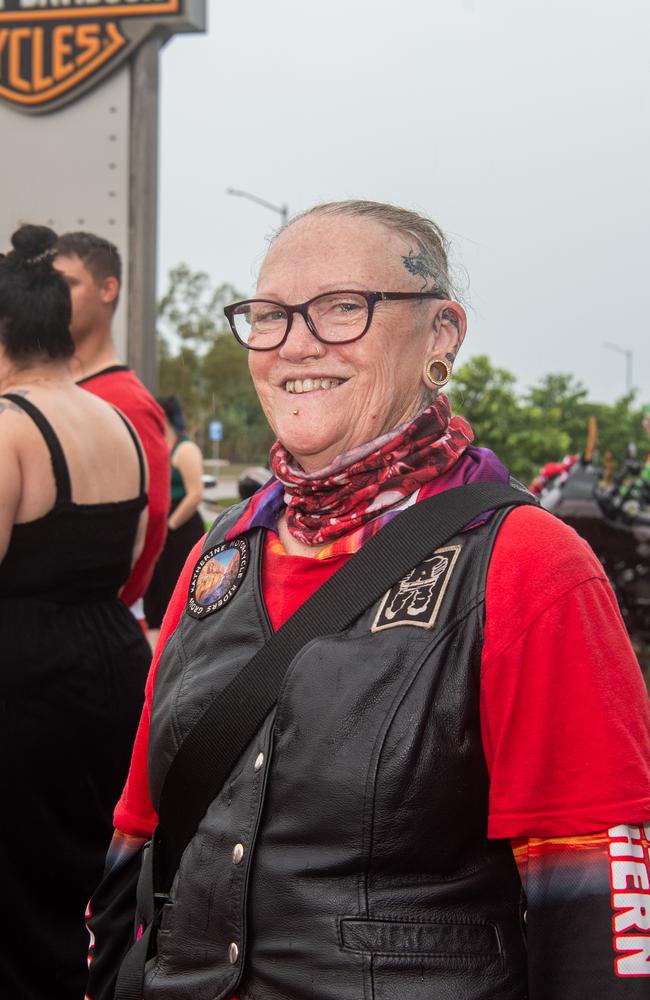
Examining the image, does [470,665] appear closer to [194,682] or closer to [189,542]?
[194,682]

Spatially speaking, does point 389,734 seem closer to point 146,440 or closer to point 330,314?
point 330,314

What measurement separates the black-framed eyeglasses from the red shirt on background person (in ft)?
6.44

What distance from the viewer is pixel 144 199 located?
5398 millimetres

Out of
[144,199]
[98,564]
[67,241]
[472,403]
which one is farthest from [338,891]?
[472,403]

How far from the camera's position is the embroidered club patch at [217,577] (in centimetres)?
183

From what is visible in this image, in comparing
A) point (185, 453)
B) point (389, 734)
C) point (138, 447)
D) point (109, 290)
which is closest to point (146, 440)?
point (109, 290)

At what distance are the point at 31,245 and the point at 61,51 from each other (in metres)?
2.73

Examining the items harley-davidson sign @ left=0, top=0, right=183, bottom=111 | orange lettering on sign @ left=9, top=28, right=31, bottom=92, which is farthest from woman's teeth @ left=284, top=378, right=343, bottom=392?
orange lettering on sign @ left=9, top=28, right=31, bottom=92

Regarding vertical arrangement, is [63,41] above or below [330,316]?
above

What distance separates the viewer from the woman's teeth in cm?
183

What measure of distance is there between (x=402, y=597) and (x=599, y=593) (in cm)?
26

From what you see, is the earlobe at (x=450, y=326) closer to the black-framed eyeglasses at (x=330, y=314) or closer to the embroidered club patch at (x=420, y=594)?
the black-framed eyeglasses at (x=330, y=314)

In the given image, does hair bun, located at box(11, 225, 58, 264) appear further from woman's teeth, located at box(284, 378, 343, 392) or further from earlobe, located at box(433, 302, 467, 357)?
earlobe, located at box(433, 302, 467, 357)

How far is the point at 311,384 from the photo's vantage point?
1852mm
